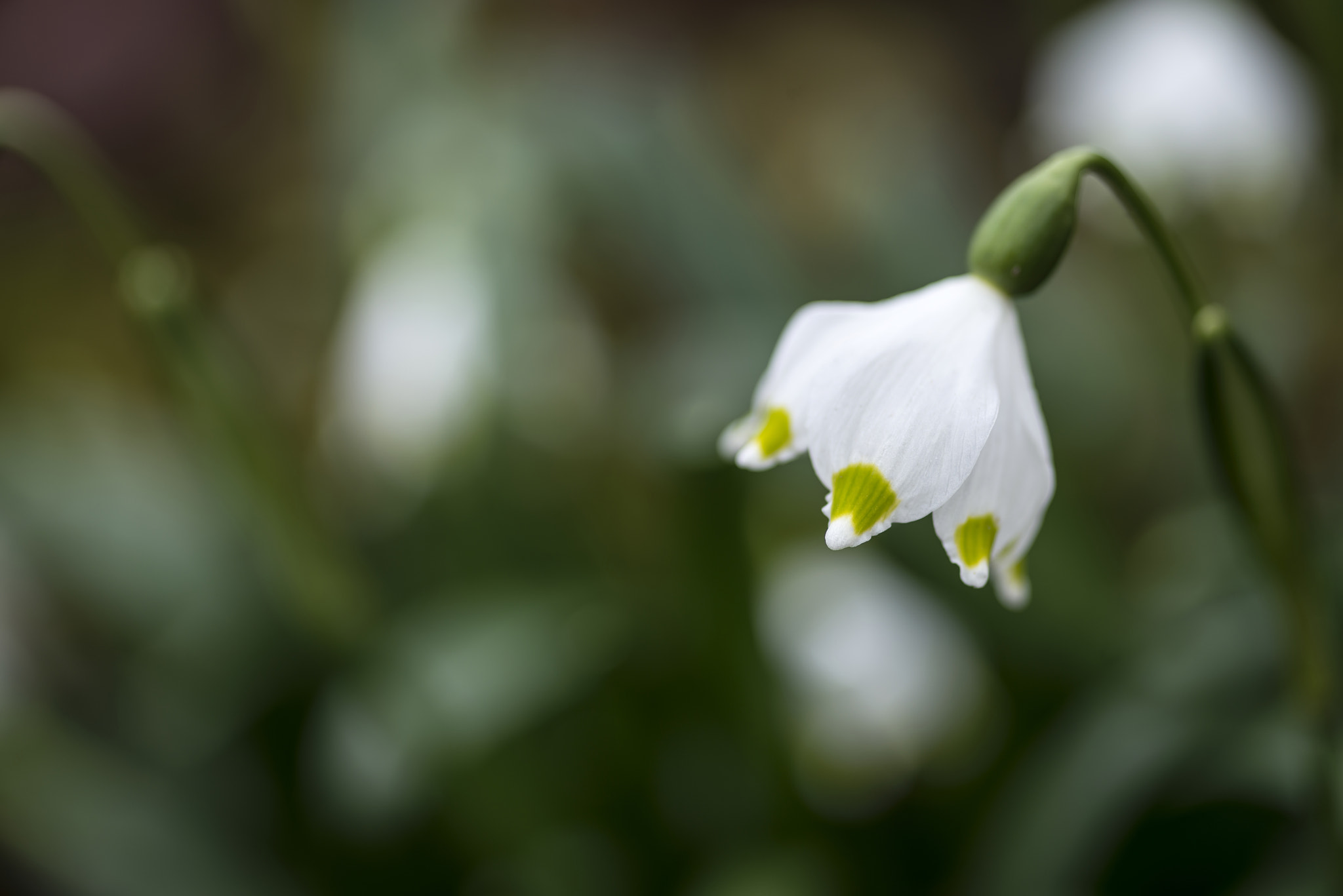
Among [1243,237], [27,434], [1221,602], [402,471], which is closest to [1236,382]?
[1221,602]

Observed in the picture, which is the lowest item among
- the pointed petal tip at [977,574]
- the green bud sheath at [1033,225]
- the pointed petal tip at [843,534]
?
the pointed petal tip at [977,574]

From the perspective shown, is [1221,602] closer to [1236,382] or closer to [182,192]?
[1236,382]

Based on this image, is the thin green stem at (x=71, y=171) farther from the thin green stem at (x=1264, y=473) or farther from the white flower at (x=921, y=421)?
the thin green stem at (x=1264, y=473)

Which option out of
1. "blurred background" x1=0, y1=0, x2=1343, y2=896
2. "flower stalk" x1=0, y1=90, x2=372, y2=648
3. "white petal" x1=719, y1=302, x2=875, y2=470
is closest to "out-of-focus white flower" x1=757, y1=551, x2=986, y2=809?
"blurred background" x1=0, y1=0, x2=1343, y2=896

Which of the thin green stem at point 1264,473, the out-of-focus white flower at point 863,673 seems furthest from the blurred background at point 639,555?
the thin green stem at point 1264,473

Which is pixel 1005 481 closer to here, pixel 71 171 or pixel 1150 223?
pixel 1150 223

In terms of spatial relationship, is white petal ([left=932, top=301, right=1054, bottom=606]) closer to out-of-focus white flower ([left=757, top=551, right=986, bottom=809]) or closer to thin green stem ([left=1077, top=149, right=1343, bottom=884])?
thin green stem ([left=1077, top=149, right=1343, bottom=884])

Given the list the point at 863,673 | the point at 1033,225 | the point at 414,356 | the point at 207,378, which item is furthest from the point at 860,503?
the point at 414,356
